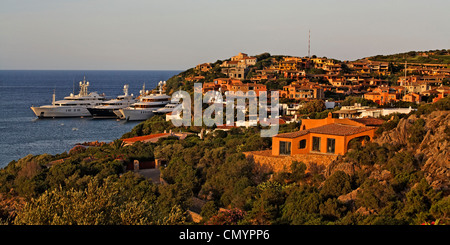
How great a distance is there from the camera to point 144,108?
5647cm

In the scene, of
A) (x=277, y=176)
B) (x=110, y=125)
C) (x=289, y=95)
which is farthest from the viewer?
(x=110, y=125)

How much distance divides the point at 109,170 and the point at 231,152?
4.32 m

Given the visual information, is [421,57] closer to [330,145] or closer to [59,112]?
[59,112]

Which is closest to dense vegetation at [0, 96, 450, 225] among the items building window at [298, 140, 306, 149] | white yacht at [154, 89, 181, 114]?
building window at [298, 140, 306, 149]

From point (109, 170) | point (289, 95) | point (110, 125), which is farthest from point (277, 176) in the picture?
point (110, 125)

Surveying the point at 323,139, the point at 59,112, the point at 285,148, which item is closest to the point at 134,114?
the point at 59,112

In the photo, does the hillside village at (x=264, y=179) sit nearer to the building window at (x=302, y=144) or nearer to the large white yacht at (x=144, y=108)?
the building window at (x=302, y=144)

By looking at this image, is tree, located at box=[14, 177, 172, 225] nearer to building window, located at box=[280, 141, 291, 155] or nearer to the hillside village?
the hillside village

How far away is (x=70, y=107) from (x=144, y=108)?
932 centimetres

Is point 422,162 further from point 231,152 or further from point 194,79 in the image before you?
point 194,79

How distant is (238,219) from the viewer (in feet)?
37.8

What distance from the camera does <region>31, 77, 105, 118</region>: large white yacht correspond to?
56.3 m

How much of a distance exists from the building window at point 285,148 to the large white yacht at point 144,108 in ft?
133

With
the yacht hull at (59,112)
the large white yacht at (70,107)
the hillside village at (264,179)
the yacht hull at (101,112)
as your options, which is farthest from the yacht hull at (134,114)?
the hillside village at (264,179)
